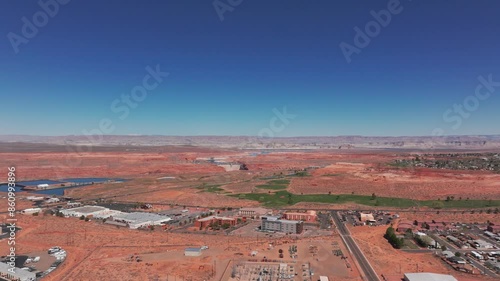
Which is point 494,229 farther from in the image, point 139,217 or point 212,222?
point 139,217

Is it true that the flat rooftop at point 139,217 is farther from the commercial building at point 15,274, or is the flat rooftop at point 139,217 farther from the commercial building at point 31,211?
the commercial building at point 15,274

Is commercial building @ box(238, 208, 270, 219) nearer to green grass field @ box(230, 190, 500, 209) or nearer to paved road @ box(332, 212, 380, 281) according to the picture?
green grass field @ box(230, 190, 500, 209)

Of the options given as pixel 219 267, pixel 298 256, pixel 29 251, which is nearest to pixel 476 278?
pixel 298 256

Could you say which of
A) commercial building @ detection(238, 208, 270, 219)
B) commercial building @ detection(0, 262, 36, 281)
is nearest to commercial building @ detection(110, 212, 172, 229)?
commercial building @ detection(238, 208, 270, 219)

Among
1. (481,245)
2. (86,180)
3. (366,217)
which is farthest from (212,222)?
(86,180)

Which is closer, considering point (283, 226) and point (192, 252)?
point (192, 252)

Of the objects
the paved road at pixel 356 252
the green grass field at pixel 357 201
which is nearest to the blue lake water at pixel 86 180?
the green grass field at pixel 357 201

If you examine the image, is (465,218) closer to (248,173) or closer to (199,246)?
(199,246)
